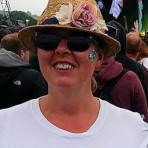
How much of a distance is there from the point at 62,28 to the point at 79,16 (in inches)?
3.0

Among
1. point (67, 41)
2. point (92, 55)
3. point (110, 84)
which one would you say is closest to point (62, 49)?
point (67, 41)

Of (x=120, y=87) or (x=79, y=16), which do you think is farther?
(x=120, y=87)

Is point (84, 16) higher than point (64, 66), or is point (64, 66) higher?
point (84, 16)

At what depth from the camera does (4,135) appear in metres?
1.49

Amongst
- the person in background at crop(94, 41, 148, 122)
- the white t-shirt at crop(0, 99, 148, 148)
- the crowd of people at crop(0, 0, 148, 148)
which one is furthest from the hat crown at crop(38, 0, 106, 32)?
the person in background at crop(94, 41, 148, 122)

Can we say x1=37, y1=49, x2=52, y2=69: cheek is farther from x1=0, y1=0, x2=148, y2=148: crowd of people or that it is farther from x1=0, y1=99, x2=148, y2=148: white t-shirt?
x1=0, y1=99, x2=148, y2=148: white t-shirt

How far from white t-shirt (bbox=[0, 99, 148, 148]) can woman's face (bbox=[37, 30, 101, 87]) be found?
163 millimetres

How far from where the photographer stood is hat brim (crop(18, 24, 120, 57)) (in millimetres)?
1490

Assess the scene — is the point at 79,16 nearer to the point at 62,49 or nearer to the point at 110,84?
the point at 62,49

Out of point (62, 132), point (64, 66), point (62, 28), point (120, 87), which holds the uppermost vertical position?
point (62, 28)

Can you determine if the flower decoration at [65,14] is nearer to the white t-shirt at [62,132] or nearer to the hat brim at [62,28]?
the hat brim at [62,28]

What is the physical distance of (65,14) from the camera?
1.49 meters

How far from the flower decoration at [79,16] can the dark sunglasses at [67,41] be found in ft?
0.14

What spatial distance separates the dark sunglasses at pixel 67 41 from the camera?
1479mm
